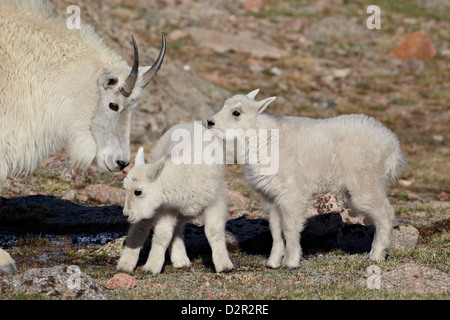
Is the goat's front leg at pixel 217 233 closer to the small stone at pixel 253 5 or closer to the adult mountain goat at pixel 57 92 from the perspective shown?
the adult mountain goat at pixel 57 92

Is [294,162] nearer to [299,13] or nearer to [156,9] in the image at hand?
[156,9]

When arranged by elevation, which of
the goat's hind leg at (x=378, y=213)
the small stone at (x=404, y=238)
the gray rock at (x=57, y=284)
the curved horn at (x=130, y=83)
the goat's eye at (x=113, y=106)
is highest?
the curved horn at (x=130, y=83)

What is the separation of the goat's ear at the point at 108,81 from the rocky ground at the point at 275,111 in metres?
2.31

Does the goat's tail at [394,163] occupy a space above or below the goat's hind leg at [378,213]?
above

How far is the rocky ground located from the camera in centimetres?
736

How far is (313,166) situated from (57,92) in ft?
11.1

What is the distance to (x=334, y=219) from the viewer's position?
1034cm

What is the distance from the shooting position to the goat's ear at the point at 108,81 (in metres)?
7.82

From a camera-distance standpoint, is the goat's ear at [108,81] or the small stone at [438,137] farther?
the small stone at [438,137]

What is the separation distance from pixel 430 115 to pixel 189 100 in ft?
34.0

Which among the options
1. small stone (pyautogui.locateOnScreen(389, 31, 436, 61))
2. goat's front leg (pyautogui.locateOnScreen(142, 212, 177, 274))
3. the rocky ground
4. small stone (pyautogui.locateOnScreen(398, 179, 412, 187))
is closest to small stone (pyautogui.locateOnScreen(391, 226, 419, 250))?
the rocky ground

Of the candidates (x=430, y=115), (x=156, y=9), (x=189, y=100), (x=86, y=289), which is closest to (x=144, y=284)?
(x=86, y=289)

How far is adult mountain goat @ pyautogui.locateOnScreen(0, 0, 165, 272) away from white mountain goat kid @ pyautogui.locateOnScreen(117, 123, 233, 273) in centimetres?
39

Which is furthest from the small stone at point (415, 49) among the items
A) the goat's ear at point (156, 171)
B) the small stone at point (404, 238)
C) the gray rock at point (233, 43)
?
the goat's ear at point (156, 171)
